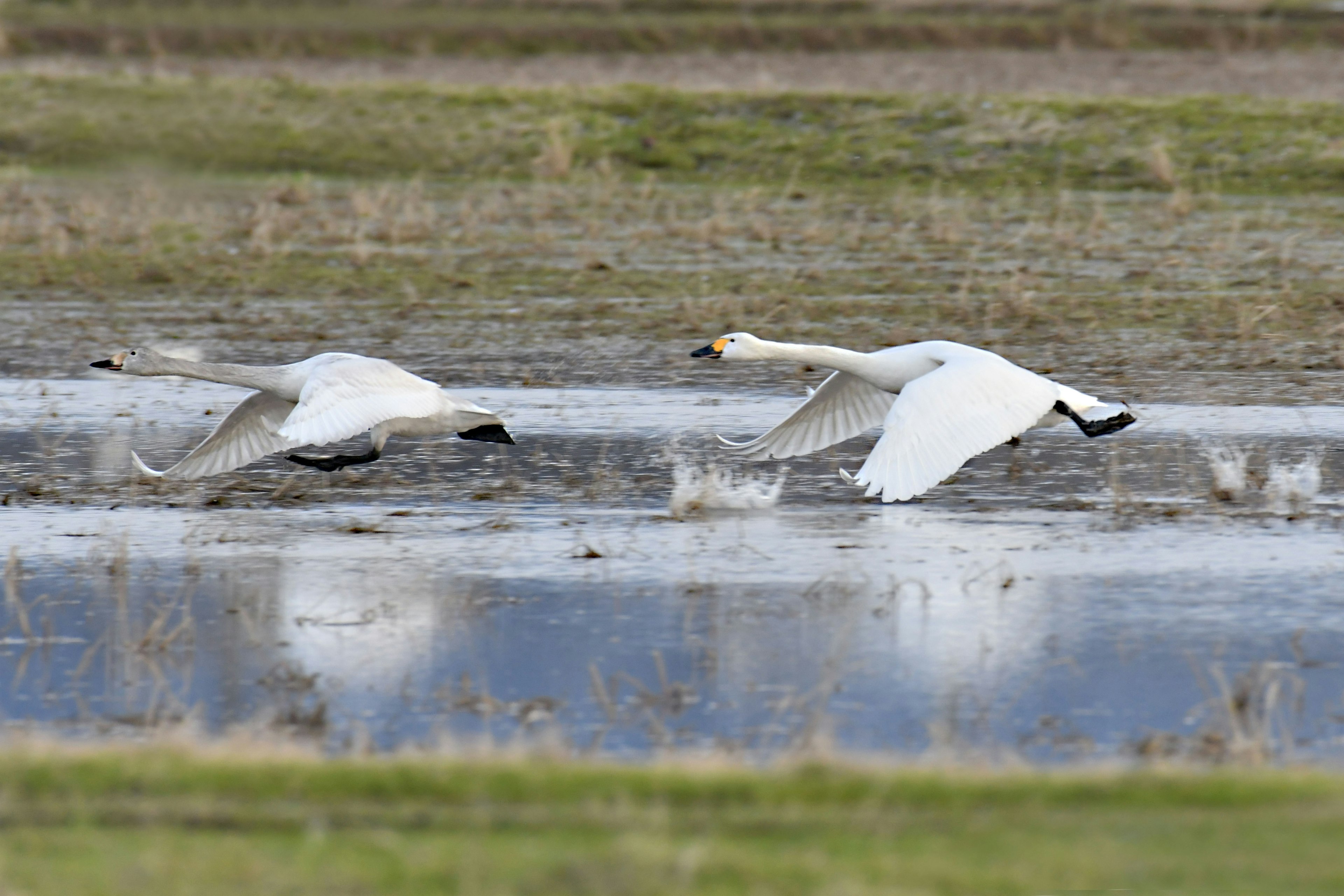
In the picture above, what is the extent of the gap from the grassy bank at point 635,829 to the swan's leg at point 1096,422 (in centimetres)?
459

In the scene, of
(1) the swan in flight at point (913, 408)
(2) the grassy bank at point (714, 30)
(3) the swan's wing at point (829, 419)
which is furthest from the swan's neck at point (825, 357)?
(2) the grassy bank at point (714, 30)

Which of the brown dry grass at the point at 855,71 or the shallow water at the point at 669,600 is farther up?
the brown dry grass at the point at 855,71

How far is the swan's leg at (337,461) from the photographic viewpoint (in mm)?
9719

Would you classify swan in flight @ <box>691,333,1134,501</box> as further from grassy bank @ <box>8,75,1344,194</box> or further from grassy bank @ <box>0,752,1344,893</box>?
grassy bank @ <box>8,75,1344,194</box>

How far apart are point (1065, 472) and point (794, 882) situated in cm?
629

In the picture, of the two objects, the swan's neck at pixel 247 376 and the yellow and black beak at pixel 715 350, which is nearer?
the swan's neck at pixel 247 376

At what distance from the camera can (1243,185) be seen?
82.2 feet

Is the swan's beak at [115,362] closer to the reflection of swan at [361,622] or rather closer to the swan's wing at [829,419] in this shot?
the reflection of swan at [361,622]

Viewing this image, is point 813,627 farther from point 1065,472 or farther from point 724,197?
point 724,197

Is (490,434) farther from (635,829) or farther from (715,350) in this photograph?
(635,829)

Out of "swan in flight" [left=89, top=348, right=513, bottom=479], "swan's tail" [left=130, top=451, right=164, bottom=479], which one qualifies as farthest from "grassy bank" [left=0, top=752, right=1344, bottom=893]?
"swan's tail" [left=130, top=451, right=164, bottom=479]

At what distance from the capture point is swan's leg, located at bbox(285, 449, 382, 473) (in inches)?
383

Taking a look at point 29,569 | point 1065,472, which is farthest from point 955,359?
point 29,569

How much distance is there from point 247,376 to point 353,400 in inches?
30.4
